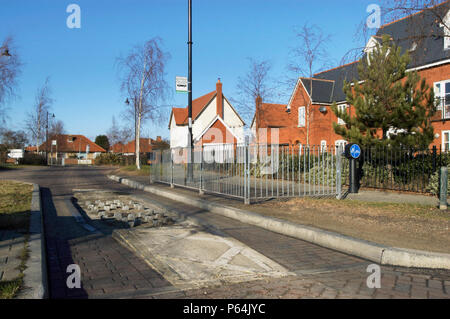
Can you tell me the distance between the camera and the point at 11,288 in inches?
128

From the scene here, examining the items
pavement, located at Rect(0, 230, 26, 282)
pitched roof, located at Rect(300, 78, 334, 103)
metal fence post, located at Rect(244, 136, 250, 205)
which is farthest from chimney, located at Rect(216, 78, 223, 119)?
pavement, located at Rect(0, 230, 26, 282)

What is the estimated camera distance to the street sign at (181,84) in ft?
47.6

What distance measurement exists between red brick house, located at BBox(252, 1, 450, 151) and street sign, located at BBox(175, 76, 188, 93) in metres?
6.02

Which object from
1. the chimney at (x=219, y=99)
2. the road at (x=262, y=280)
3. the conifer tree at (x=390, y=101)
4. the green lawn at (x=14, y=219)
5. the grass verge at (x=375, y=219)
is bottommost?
the road at (x=262, y=280)

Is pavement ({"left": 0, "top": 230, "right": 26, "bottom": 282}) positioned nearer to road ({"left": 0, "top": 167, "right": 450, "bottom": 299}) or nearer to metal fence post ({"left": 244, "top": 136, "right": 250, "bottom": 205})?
road ({"left": 0, "top": 167, "right": 450, "bottom": 299})

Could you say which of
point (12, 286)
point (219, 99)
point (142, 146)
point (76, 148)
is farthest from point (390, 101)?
point (76, 148)

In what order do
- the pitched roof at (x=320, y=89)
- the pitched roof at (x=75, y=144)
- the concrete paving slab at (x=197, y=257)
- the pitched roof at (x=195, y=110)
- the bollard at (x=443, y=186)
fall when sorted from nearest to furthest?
the concrete paving slab at (x=197, y=257), the bollard at (x=443, y=186), the pitched roof at (x=320, y=89), the pitched roof at (x=195, y=110), the pitched roof at (x=75, y=144)

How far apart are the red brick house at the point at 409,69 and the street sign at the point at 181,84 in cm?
602

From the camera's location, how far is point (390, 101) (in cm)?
1240

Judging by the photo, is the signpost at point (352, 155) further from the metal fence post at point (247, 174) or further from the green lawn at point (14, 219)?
the green lawn at point (14, 219)

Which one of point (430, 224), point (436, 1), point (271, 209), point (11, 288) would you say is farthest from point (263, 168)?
point (11, 288)

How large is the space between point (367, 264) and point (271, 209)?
3876 mm

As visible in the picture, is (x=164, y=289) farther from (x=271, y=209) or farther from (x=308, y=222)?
(x=271, y=209)

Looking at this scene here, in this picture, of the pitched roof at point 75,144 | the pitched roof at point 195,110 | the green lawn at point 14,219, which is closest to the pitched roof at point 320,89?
the pitched roof at point 195,110
